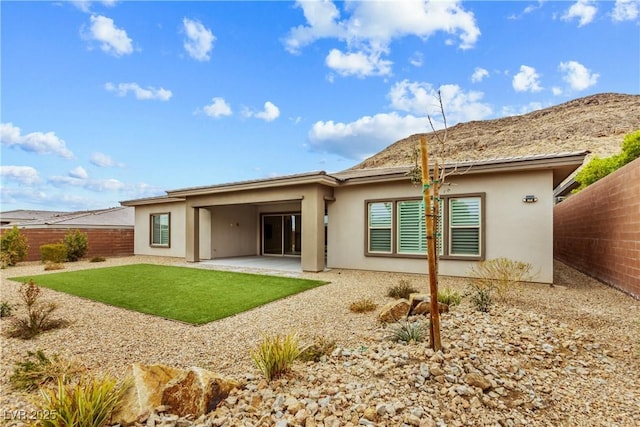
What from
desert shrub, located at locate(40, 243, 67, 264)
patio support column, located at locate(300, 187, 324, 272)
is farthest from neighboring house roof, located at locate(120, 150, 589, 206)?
desert shrub, located at locate(40, 243, 67, 264)

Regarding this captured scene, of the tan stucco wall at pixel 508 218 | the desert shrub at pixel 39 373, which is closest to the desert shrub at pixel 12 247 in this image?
the desert shrub at pixel 39 373

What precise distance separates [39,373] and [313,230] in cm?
812

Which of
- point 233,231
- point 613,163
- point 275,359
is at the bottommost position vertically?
point 275,359

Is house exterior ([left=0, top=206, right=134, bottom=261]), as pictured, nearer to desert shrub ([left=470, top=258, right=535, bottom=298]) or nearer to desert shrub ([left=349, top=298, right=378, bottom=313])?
desert shrub ([left=349, top=298, right=378, bottom=313])

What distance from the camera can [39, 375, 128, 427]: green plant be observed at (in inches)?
95.0

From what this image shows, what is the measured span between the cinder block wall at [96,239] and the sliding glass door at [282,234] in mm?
8408

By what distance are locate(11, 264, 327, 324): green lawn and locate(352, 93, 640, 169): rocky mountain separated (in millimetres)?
26293

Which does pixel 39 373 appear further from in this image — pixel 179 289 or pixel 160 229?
pixel 160 229

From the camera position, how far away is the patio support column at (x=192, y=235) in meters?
14.4

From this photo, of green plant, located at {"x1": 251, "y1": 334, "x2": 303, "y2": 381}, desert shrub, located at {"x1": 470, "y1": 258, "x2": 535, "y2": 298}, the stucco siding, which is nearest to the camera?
green plant, located at {"x1": 251, "y1": 334, "x2": 303, "y2": 381}

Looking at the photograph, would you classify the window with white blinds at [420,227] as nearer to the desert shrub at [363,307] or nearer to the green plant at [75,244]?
the desert shrub at [363,307]

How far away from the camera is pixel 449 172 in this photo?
7.16 metres

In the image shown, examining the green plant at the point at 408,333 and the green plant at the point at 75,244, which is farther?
the green plant at the point at 75,244

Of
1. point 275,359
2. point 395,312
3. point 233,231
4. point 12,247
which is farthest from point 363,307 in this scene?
point 12,247
